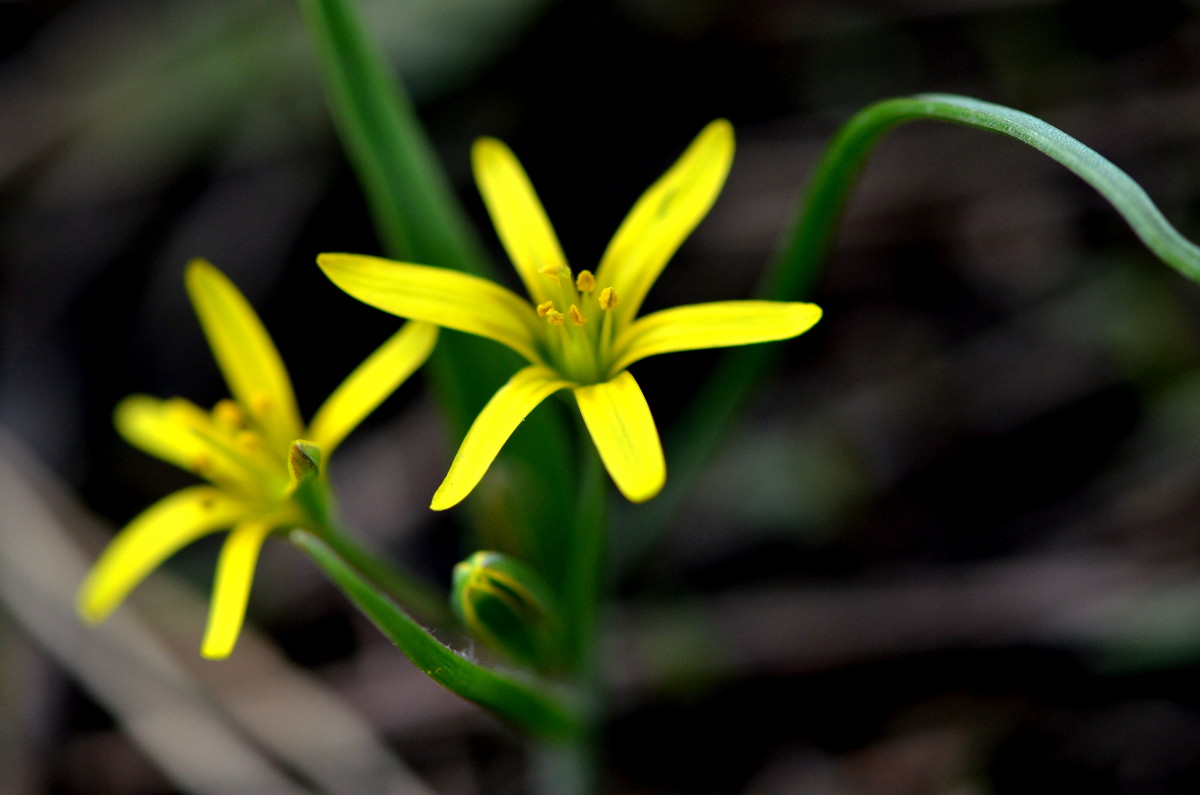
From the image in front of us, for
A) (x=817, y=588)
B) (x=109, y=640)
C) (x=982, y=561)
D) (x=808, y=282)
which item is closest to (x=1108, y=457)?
(x=982, y=561)

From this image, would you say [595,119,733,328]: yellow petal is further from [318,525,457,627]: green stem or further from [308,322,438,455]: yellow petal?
[318,525,457,627]: green stem

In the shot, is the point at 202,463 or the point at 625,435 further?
the point at 202,463

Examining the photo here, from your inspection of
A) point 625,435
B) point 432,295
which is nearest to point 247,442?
point 432,295

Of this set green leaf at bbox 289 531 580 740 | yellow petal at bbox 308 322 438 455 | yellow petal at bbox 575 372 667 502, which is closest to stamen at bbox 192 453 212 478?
yellow petal at bbox 308 322 438 455

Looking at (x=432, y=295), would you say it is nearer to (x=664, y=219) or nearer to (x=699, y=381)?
(x=664, y=219)

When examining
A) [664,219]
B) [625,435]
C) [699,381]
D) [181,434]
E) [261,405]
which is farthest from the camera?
[699,381]

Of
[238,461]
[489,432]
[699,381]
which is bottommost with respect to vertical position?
[489,432]

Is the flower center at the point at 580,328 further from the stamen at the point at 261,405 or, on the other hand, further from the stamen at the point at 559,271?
the stamen at the point at 261,405
